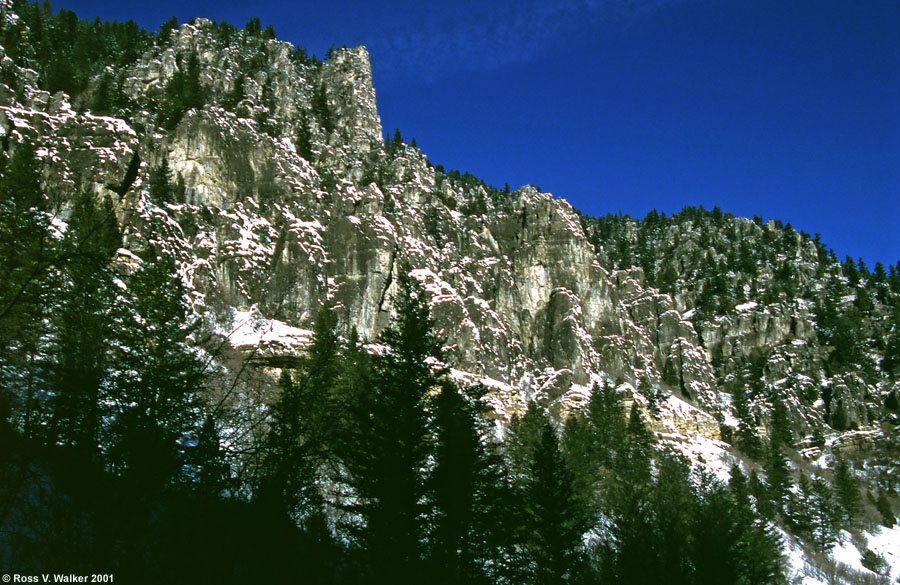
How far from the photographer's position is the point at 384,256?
7275 centimetres

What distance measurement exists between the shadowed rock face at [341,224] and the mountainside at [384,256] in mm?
308

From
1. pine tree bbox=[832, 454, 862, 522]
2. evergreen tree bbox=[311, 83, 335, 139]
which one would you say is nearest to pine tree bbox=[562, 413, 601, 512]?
pine tree bbox=[832, 454, 862, 522]

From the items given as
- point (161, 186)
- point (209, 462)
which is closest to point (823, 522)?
point (209, 462)

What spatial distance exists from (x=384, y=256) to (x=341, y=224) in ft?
23.2

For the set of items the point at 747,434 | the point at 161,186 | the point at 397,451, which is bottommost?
→ the point at 397,451

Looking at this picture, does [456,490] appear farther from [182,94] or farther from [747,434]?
[747,434]

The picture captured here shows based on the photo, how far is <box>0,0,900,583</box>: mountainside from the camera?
6144 centimetres

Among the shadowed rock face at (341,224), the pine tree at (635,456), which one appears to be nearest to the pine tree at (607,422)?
the pine tree at (635,456)

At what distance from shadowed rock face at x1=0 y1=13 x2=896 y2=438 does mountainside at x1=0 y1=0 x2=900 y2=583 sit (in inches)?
12.1

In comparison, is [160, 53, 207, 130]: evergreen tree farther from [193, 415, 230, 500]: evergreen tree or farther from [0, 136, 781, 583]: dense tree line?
[193, 415, 230, 500]: evergreen tree

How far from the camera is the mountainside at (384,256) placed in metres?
61.4

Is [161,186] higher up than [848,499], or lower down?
higher up

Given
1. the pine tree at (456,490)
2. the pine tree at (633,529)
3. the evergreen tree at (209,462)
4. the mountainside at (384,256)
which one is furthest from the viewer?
the mountainside at (384,256)

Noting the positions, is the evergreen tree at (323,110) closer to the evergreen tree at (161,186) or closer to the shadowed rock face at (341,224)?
the shadowed rock face at (341,224)
